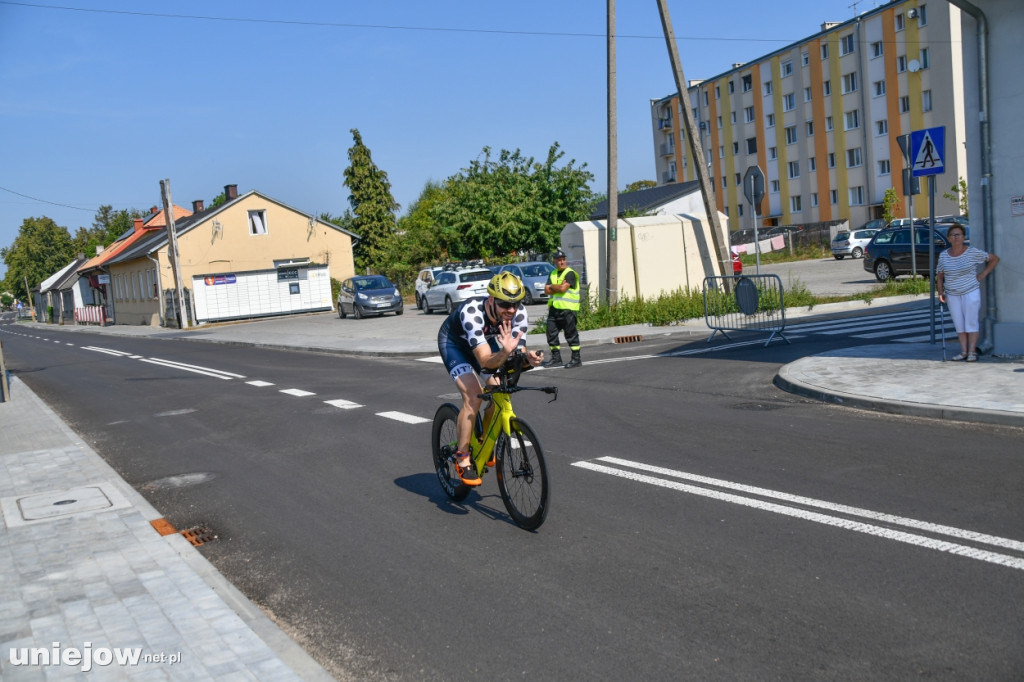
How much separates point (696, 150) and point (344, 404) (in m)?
13.1

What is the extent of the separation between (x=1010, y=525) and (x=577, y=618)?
2665 mm

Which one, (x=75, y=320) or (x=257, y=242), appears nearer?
(x=257, y=242)

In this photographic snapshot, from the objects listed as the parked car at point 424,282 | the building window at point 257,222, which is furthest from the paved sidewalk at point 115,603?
the building window at point 257,222

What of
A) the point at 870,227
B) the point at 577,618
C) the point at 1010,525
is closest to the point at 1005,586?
the point at 1010,525

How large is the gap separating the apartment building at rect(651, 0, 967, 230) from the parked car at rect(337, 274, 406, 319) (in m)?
22.1

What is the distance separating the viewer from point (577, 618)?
14.3ft

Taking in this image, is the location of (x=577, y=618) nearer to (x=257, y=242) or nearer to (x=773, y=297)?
(x=773, y=297)

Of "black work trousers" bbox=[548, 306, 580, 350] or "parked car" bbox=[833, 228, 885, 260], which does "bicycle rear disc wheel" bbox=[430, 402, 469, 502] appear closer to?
"black work trousers" bbox=[548, 306, 580, 350]

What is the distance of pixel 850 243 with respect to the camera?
4531 cm

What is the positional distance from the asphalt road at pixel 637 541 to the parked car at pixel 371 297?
2503 cm

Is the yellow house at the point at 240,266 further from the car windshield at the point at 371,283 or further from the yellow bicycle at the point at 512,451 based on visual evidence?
the yellow bicycle at the point at 512,451

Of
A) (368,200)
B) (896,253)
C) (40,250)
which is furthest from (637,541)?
(40,250)

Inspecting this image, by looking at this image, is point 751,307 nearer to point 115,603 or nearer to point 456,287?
point 115,603

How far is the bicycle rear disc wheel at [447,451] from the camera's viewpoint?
6.56 metres
